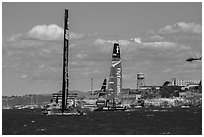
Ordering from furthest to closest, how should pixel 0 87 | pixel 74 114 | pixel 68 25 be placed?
pixel 74 114 → pixel 68 25 → pixel 0 87

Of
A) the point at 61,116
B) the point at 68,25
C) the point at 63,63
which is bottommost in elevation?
the point at 61,116

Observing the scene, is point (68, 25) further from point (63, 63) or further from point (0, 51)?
point (0, 51)

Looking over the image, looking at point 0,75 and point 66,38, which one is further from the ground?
point 66,38

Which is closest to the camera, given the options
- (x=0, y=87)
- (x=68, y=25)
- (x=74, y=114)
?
(x=0, y=87)

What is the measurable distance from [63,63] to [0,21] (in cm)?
9370

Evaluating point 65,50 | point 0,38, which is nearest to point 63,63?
point 65,50

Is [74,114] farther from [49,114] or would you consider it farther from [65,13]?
[65,13]

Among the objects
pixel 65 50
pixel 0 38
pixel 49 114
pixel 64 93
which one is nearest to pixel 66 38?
pixel 65 50

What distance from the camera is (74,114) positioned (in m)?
156

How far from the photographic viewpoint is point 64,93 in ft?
495

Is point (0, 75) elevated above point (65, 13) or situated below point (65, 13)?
below

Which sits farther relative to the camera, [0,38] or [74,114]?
[74,114]

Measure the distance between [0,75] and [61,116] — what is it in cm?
9994

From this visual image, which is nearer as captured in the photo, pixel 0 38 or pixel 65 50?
pixel 0 38
